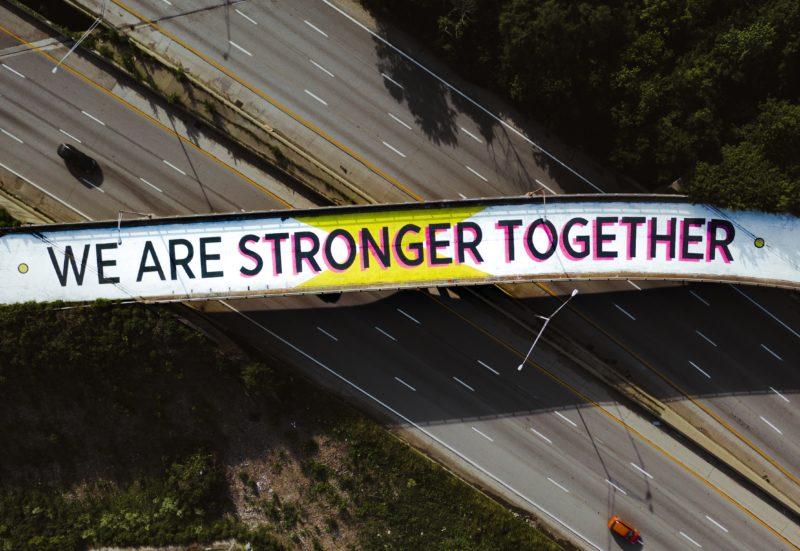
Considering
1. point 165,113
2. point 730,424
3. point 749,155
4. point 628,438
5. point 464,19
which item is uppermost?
point 464,19

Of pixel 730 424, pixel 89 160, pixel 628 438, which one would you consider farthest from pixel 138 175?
pixel 730 424

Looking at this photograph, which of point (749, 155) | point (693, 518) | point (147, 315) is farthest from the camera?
point (693, 518)

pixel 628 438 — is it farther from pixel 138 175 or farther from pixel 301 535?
pixel 138 175

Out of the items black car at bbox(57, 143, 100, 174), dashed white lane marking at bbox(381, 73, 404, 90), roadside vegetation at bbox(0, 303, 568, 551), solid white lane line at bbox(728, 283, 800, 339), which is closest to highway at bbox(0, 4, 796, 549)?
black car at bbox(57, 143, 100, 174)

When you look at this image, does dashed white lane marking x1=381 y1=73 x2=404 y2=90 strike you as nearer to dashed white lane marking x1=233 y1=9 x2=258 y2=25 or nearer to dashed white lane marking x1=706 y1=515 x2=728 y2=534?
dashed white lane marking x1=233 y1=9 x2=258 y2=25

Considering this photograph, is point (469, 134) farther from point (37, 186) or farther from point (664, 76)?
point (37, 186)

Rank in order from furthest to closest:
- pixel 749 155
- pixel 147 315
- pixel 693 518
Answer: pixel 693 518, pixel 147 315, pixel 749 155

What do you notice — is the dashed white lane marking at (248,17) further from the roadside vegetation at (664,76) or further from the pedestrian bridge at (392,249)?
the pedestrian bridge at (392,249)
